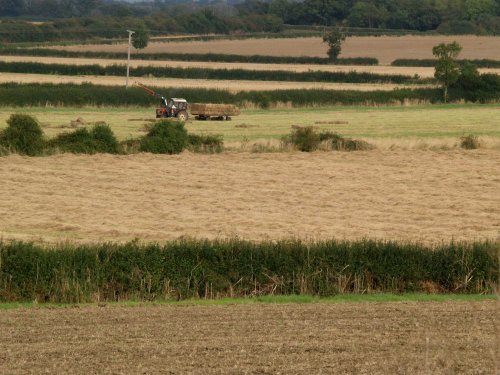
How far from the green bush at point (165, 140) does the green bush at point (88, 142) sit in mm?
1132

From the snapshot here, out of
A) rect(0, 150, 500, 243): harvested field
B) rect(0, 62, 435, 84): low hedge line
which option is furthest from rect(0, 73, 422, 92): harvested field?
rect(0, 150, 500, 243): harvested field

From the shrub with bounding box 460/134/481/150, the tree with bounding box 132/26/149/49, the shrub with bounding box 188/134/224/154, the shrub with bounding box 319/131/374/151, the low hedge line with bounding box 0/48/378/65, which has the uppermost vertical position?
the shrub with bounding box 460/134/481/150

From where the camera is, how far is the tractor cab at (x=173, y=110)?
55.8 metres

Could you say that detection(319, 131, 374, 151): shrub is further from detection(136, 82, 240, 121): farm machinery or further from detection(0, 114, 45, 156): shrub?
detection(136, 82, 240, 121): farm machinery

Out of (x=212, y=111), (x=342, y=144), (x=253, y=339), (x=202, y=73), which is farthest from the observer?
(x=202, y=73)

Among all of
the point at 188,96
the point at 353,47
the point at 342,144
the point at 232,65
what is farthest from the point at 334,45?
the point at 342,144

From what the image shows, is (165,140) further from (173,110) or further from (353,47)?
(353,47)

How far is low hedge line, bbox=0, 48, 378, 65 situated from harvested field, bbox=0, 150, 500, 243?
3014 inches

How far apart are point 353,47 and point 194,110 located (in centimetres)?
7930

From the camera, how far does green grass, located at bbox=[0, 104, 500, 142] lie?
48875 millimetres

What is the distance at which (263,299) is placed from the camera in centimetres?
1967

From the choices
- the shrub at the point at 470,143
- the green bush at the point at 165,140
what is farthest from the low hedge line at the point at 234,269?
the shrub at the point at 470,143

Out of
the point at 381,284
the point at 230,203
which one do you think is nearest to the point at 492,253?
the point at 381,284

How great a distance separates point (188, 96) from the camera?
6769 cm
